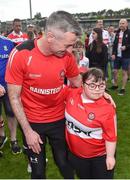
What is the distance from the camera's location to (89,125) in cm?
297

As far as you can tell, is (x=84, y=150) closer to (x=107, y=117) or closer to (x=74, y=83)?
(x=107, y=117)

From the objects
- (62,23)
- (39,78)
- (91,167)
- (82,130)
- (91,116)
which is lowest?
(91,167)

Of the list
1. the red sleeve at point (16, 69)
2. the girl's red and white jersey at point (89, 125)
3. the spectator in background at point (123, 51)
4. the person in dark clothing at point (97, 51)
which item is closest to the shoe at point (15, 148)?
the girl's red and white jersey at point (89, 125)

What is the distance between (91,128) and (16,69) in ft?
2.55

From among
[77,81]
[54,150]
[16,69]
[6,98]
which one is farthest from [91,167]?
[6,98]

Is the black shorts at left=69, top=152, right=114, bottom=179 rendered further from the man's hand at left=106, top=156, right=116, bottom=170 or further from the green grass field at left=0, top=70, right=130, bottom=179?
the green grass field at left=0, top=70, right=130, bottom=179

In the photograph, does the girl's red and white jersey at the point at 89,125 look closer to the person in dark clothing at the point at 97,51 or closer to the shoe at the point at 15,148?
the shoe at the point at 15,148

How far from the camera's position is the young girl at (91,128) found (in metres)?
2.96

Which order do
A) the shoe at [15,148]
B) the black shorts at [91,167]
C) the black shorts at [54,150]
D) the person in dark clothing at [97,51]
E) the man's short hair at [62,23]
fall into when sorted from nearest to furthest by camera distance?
the man's short hair at [62,23] → the black shorts at [91,167] → the black shorts at [54,150] → the shoe at [15,148] → the person in dark clothing at [97,51]

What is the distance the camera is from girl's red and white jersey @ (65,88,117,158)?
2.95m

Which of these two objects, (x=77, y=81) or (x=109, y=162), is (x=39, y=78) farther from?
(x=109, y=162)

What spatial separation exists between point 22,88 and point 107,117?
76 centimetres

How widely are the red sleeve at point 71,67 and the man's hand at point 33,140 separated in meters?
0.63

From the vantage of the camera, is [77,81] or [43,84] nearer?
[43,84]
